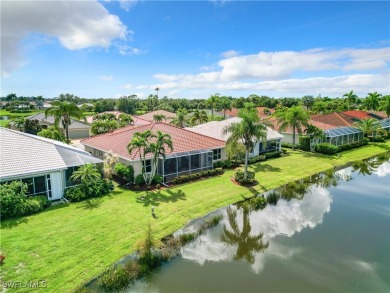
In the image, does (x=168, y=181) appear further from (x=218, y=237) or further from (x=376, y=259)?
(x=376, y=259)

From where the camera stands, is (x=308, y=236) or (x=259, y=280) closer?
(x=259, y=280)

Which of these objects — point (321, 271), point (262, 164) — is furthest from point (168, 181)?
point (321, 271)

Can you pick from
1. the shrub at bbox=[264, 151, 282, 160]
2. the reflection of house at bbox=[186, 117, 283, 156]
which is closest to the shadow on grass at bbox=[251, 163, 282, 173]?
the reflection of house at bbox=[186, 117, 283, 156]

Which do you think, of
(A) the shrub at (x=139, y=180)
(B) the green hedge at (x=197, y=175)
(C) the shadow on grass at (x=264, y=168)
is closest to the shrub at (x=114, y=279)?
(A) the shrub at (x=139, y=180)

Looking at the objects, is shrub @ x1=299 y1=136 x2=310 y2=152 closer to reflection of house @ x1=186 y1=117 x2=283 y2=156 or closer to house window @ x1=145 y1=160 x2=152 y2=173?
reflection of house @ x1=186 y1=117 x2=283 y2=156

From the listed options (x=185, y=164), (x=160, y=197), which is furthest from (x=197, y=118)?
Result: (x=160, y=197)

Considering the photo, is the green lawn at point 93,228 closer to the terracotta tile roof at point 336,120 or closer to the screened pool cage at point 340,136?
the screened pool cage at point 340,136

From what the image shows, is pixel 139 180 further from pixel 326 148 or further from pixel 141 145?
pixel 326 148
